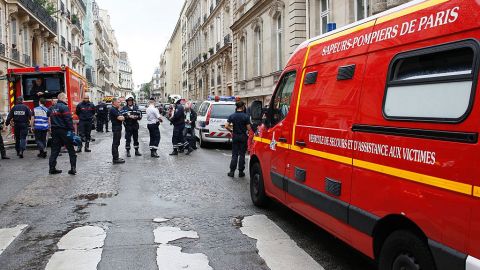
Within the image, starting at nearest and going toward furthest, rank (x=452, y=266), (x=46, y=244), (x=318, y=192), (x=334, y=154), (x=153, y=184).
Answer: (x=452, y=266), (x=334, y=154), (x=318, y=192), (x=46, y=244), (x=153, y=184)

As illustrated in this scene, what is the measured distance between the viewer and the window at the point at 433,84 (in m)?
2.94

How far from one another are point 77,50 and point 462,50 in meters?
53.5

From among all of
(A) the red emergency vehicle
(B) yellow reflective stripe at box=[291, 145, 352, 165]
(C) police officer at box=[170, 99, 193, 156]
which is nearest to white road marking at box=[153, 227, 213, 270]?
(A) the red emergency vehicle

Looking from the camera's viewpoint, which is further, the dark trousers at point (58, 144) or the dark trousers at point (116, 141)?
the dark trousers at point (116, 141)

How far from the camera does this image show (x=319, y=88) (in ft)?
16.1

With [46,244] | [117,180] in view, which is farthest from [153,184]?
[46,244]

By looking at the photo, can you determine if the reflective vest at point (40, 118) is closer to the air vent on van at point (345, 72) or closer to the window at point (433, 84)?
the air vent on van at point (345, 72)

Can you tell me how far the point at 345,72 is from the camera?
4383mm

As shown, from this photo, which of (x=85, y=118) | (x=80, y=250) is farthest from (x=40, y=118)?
(x=80, y=250)

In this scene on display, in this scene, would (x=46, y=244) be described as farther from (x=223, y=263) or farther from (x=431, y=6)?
(x=431, y=6)

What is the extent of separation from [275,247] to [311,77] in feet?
6.24

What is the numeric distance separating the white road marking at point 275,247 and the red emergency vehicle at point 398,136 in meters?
0.39

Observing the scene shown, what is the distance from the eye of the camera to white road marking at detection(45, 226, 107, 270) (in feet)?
14.8

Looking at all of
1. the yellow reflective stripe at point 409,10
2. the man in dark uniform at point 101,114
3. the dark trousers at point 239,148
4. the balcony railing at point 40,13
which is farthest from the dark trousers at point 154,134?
the balcony railing at point 40,13
